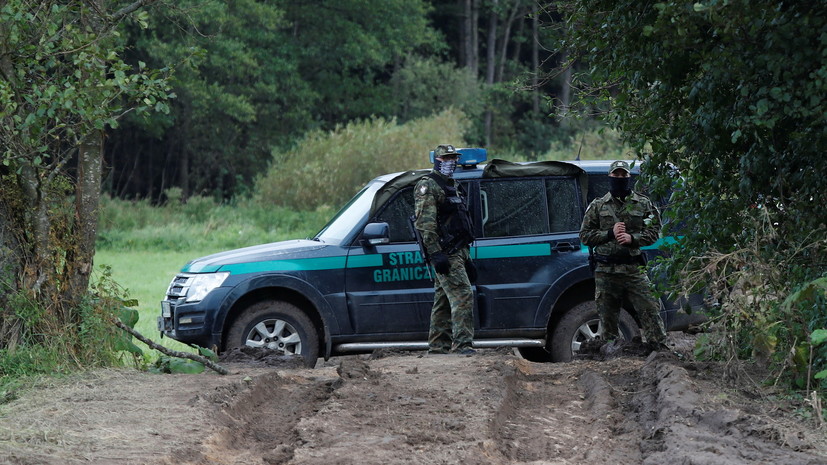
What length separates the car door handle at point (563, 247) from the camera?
31.2ft

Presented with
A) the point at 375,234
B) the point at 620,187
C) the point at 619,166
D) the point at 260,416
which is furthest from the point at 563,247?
the point at 260,416

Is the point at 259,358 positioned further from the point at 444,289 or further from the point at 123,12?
the point at 123,12

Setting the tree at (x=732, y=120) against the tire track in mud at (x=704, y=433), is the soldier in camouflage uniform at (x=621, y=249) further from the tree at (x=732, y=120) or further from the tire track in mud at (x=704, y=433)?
the tire track in mud at (x=704, y=433)

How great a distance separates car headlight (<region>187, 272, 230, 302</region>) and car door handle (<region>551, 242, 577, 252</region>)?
9.74 feet

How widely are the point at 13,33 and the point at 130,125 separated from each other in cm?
3275

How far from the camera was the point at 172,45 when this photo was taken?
34906 mm

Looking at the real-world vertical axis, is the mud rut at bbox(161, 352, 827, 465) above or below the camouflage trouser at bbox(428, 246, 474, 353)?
below

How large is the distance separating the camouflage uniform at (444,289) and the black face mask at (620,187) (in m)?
1.41

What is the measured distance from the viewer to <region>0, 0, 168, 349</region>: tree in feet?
25.4

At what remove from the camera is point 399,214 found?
9.67 metres

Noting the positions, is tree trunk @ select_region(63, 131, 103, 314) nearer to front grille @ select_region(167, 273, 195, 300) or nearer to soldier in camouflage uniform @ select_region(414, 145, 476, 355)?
front grille @ select_region(167, 273, 195, 300)

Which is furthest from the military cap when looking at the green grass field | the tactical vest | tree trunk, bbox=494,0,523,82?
tree trunk, bbox=494,0,523,82

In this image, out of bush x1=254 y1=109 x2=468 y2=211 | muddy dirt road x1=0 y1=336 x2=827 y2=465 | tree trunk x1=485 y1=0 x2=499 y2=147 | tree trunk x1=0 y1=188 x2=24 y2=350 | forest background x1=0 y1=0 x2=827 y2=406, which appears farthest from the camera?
tree trunk x1=485 y1=0 x2=499 y2=147

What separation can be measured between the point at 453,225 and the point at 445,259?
390 millimetres
